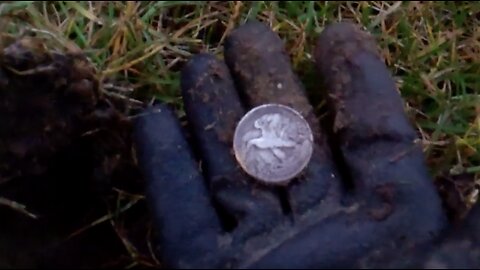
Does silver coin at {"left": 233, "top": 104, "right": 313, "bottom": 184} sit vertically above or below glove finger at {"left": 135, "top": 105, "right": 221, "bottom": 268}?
above

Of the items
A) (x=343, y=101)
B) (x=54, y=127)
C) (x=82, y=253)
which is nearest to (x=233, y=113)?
(x=343, y=101)

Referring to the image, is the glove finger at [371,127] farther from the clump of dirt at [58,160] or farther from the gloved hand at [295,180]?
the clump of dirt at [58,160]

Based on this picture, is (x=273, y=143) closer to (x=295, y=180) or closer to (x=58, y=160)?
(x=295, y=180)

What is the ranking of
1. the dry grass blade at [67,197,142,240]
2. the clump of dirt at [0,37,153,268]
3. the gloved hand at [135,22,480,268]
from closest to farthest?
the gloved hand at [135,22,480,268] < the clump of dirt at [0,37,153,268] < the dry grass blade at [67,197,142,240]

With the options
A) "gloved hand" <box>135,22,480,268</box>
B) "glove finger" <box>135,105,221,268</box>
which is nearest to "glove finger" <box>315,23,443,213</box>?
"gloved hand" <box>135,22,480,268</box>

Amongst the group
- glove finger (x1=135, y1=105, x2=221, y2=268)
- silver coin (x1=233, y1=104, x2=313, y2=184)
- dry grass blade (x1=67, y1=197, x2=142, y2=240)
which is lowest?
dry grass blade (x1=67, y1=197, x2=142, y2=240)

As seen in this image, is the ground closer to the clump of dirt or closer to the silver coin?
the clump of dirt

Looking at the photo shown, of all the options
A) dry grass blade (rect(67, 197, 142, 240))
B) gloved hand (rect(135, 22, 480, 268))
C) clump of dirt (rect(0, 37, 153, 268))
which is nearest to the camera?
gloved hand (rect(135, 22, 480, 268))

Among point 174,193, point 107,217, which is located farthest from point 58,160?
point 174,193
